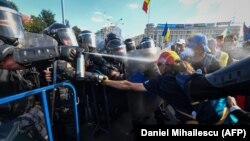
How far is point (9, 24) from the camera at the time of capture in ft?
9.69

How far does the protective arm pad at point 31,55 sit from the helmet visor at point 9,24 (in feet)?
2.93

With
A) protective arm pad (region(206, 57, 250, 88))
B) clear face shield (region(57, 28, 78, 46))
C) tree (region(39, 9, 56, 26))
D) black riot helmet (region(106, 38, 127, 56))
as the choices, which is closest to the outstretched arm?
clear face shield (region(57, 28, 78, 46))

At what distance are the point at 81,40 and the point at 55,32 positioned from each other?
123cm

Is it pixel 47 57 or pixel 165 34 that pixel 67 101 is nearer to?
pixel 47 57

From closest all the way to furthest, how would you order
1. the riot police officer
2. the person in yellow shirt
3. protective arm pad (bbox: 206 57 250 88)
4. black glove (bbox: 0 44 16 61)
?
protective arm pad (bbox: 206 57 250 88)
black glove (bbox: 0 44 16 61)
the riot police officer
the person in yellow shirt

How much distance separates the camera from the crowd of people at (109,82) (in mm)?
1144

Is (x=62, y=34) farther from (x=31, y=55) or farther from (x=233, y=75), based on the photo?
(x=233, y=75)

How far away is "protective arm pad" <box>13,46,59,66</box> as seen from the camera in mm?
2207

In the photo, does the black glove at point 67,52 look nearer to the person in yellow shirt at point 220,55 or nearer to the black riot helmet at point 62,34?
the black riot helmet at point 62,34

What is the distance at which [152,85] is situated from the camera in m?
2.49

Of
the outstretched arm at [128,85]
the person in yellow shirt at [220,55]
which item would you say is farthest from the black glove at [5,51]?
the person in yellow shirt at [220,55]

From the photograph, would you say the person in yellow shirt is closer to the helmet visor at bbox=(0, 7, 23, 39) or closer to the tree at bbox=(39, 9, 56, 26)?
the helmet visor at bbox=(0, 7, 23, 39)

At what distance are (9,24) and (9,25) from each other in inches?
0.6

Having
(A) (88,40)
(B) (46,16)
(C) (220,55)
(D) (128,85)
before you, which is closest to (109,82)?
(D) (128,85)
